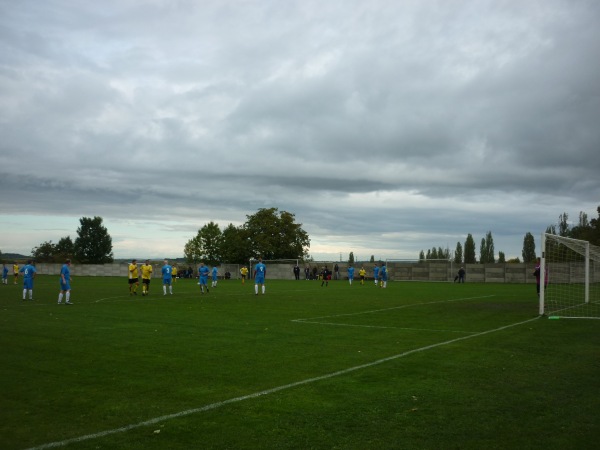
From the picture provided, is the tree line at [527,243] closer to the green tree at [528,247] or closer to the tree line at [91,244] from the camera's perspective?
the green tree at [528,247]

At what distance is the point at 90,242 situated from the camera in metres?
133

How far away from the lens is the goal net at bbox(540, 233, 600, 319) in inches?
793

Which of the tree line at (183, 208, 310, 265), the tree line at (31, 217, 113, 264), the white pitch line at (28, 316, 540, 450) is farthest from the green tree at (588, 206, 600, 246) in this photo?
the tree line at (31, 217, 113, 264)

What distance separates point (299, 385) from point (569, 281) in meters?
30.9

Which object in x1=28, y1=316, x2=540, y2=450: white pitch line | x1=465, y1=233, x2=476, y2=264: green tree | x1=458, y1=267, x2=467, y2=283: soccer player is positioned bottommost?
x1=28, y1=316, x2=540, y2=450: white pitch line

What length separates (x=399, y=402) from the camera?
24.8 ft

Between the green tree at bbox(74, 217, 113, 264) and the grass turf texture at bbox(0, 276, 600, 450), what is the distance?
123805 mm

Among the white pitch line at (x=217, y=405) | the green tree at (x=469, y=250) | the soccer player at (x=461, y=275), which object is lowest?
the white pitch line at (x=217, y=405)

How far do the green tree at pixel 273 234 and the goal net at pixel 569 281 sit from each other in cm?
5556

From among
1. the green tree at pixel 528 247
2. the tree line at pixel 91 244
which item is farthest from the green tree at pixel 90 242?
the green tree at pixel 528 247

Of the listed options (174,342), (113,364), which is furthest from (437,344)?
(113,364)

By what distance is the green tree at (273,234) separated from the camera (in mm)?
87750

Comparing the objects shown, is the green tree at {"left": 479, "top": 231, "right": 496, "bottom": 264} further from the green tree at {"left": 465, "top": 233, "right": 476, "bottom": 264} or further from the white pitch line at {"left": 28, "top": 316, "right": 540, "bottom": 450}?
the white pitch line at {"left": 28, "top": 316, "right": 540, "bottom": 450}

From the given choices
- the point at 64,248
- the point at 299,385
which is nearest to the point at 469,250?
the point at 299,385
